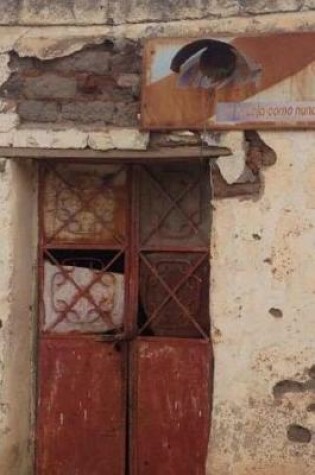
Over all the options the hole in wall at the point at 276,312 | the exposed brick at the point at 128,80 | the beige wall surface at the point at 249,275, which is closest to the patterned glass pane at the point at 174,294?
the beige wall surface at the point at 249,275

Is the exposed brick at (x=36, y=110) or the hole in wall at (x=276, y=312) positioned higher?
the exposed brick at (x=36, y=110)

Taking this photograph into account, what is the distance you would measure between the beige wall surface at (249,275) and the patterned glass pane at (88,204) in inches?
14.2

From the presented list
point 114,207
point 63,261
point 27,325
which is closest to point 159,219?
point 114,207

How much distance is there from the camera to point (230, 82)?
18.5 ft

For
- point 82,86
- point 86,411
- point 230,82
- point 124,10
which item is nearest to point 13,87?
point 82,86

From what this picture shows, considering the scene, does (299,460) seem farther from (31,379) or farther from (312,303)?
(31,379)

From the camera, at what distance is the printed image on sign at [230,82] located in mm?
5500

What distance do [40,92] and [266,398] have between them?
99.3 inches

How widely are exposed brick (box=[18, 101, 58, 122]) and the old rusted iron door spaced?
412mm

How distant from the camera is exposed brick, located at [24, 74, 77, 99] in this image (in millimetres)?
5883

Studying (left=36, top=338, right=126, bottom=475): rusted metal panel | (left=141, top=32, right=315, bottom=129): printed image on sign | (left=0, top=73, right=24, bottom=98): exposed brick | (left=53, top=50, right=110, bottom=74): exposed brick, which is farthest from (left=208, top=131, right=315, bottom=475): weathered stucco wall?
(left=0, top=73, right=24, bottom=98): exposed brick

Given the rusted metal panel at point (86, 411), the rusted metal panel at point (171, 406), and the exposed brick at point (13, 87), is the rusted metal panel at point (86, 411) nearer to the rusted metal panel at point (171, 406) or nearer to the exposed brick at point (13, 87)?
the rusted metal panel at point (171, 406)

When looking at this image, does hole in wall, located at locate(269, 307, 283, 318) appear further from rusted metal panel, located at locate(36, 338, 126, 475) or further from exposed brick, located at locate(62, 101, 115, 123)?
exposed brick, located at locate(62, 101, 115, 123)

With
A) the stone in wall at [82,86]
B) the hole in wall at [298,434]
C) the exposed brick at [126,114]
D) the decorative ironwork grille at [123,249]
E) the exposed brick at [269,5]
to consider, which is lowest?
the hole in wall at [298,434]
